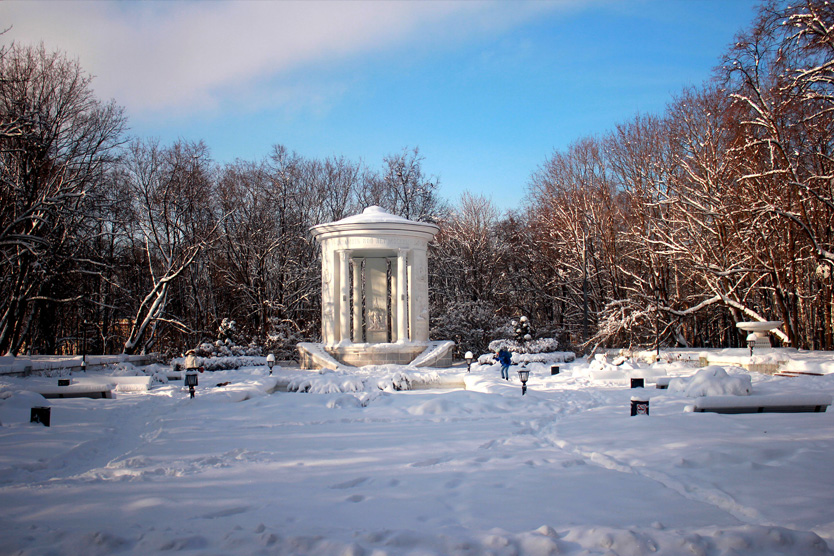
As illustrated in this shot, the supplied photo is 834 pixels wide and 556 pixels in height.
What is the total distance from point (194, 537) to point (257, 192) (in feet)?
111

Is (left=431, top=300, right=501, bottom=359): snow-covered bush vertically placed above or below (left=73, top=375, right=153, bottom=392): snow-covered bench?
above

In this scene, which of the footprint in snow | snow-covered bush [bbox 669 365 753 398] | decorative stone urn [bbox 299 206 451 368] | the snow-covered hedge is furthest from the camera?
the snow-covered hedge

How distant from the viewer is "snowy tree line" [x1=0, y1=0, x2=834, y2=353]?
20.9 m

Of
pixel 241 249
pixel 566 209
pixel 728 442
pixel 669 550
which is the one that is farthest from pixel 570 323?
pixel 669 550

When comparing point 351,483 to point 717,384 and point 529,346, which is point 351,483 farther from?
point 529,346

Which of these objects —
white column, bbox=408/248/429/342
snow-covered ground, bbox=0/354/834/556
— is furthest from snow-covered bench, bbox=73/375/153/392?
white column, bbox=408/248/429/342

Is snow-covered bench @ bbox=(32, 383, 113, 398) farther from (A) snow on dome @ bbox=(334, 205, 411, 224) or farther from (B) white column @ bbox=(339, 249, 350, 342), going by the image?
(A) snow on dome @ bbox=(334, 205, 411, 224)

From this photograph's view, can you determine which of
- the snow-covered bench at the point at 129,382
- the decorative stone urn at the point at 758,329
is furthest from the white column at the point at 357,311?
the decorative stone urn at the point at 758,329

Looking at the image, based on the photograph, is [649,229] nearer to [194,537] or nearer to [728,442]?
[728,442]

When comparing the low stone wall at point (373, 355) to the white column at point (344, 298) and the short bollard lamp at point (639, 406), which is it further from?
the short bollard lamp at point (639, 406)

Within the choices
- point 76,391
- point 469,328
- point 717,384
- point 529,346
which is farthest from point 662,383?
point 469,328

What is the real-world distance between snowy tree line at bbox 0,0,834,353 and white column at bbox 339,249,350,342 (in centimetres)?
715

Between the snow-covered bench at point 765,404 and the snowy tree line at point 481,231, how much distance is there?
390 inches

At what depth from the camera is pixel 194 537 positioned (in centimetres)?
470
